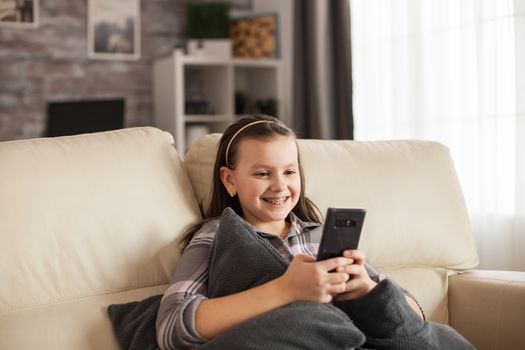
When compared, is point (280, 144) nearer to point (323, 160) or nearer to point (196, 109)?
point (323, 160)

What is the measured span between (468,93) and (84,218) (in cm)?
193

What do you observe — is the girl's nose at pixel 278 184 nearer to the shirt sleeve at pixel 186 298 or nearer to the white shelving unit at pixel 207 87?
the shirt sleeve at pixel 186 298

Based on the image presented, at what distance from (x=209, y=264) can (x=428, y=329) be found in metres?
0.49

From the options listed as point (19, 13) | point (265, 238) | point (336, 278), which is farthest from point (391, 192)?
point (19, 13)

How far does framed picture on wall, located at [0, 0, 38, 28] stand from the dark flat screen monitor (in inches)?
19.3

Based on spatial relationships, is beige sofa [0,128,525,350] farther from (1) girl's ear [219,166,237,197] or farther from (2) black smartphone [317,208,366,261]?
(2) black smartphone [317,208,366,261]

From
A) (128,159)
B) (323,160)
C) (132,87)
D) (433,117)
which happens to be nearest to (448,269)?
(323,160)

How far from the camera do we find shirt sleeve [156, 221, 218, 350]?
132 cm

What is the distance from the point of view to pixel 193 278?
4.71 ft

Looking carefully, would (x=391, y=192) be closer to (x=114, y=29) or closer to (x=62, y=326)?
(x=62, y=326)

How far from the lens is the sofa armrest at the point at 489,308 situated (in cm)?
175

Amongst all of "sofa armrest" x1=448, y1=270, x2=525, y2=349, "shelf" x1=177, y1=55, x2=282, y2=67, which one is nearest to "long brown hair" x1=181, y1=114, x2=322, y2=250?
"sofa armrest" x1=448, y1=270, x2=525, y2=349

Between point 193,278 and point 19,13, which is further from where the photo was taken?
point 19,13

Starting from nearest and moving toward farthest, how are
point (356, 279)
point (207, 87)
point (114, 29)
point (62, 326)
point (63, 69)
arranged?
point (356, 279) < point (62, 326) < point (63, 69) < point (114, 29) < point (207, 87)
